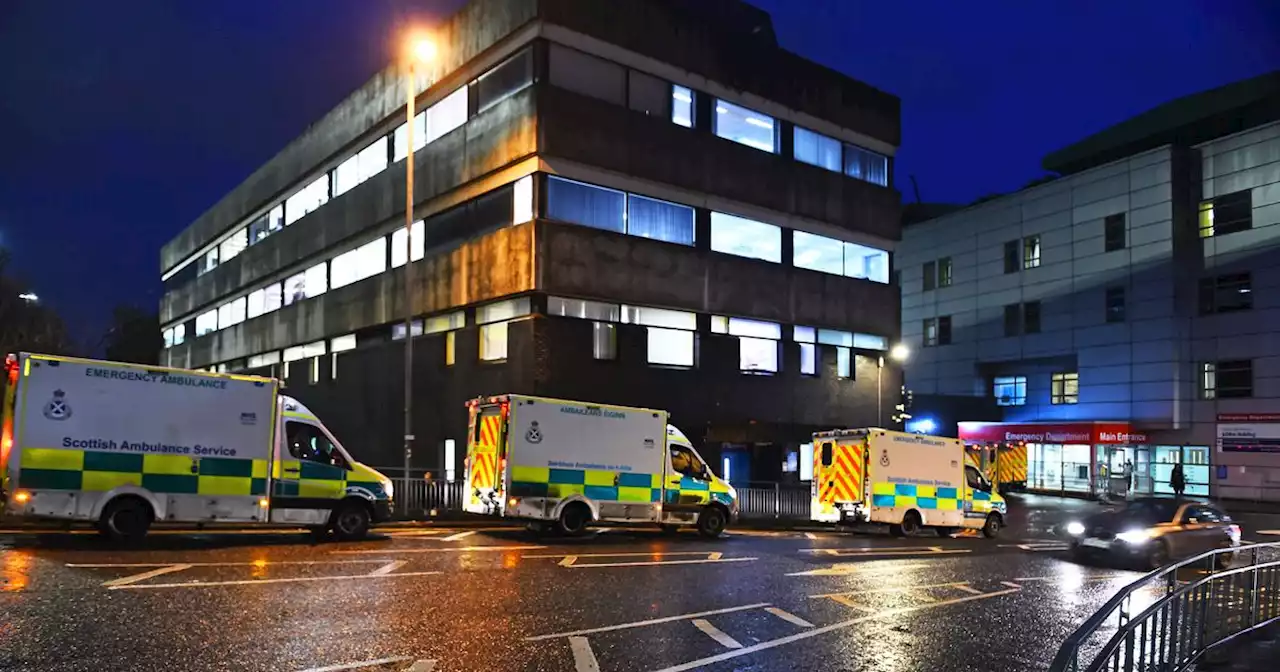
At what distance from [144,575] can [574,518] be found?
→ 837cm

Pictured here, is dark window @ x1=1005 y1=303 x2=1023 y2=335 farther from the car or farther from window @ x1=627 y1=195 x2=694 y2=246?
the car

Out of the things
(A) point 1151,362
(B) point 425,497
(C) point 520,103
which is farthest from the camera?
(A) point 1151,362

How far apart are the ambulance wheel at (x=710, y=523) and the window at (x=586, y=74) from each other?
1241 centimetres

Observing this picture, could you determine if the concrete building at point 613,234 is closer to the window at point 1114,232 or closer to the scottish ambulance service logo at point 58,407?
the scottish ambulance service logo at point 58,407

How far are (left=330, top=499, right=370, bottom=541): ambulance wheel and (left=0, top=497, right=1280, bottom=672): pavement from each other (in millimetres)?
398

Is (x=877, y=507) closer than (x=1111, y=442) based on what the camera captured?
Yes

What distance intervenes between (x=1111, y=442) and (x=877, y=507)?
94.5 feet

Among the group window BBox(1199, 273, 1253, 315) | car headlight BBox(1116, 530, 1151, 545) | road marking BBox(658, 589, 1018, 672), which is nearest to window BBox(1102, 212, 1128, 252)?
window BBox(1199, 273, 1253, 315)

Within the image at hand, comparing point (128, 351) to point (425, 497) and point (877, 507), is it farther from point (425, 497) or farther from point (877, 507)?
point (877, 507)

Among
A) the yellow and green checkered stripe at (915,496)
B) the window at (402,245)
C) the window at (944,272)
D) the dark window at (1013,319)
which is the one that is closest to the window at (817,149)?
the window at (402,245)

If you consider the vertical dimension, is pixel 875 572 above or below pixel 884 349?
below

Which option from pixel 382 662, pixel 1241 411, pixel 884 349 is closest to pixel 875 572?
pixel 382 662

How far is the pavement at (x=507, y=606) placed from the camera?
24.9 feet

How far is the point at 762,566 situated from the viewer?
47.2 ft
